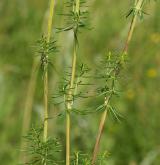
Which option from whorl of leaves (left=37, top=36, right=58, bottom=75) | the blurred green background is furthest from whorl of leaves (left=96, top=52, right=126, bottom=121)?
the blurred green background

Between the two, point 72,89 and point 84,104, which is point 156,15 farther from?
point 72,89

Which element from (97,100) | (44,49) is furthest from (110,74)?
(97,100)

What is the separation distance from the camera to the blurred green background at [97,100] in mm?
3182

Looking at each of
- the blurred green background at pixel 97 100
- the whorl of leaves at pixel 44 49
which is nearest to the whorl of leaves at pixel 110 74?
the whorl of leaves at pixel 44 49

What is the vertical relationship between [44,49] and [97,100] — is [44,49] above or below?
below

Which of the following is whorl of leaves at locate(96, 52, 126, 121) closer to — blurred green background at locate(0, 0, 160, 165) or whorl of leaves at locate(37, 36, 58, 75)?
whorl of leaves at locate(37, 36, 58, 75)

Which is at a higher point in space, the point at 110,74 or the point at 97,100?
the point at 97,100

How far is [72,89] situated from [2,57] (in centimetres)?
356

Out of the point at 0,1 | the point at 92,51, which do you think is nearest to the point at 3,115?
the point at 0,1

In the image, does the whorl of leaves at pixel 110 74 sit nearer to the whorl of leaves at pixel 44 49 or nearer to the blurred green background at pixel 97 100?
the whorl of leaves at pixel 44 49

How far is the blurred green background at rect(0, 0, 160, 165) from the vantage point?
3182 mm

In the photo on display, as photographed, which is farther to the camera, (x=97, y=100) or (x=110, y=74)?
(x=97, y=100)

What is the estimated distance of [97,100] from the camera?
152 inches

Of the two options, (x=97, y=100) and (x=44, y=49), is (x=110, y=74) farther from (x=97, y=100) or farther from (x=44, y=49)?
(x=97, y=100)
